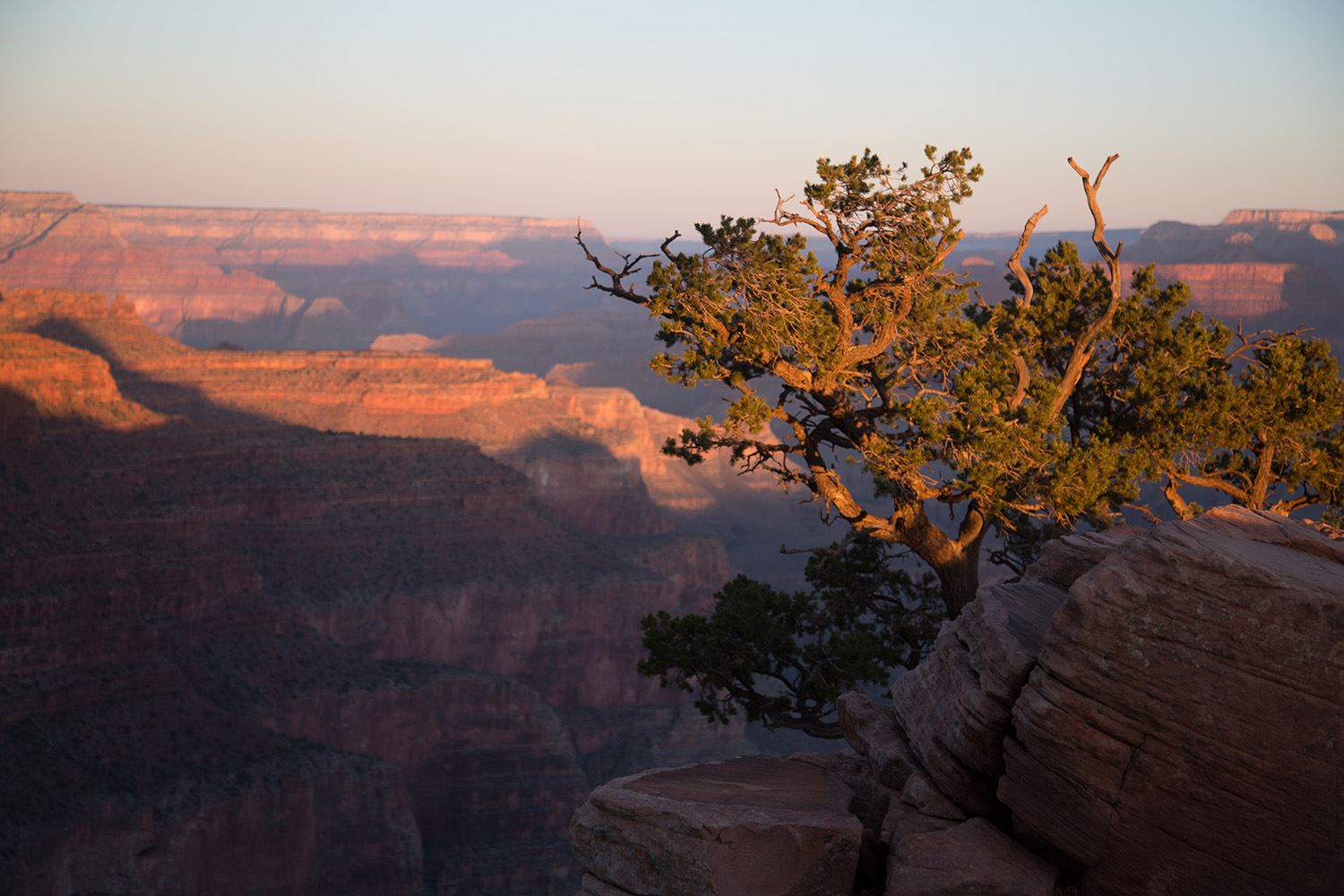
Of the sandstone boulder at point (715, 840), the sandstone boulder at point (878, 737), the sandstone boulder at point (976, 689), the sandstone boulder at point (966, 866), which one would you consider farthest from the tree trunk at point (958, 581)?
the sandstone boulder at point (966, 866)

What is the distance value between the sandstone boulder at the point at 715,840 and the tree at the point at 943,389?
22.7ft

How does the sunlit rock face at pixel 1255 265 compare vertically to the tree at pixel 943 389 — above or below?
below

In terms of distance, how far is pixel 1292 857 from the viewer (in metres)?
13.5

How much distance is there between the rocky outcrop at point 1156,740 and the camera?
1352 cm

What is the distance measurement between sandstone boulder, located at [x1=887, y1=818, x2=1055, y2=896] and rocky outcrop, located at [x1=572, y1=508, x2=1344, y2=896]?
2 cm

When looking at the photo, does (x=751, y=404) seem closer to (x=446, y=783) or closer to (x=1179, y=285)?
(x=1179, y=285)

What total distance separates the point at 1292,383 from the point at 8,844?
33.1 metres

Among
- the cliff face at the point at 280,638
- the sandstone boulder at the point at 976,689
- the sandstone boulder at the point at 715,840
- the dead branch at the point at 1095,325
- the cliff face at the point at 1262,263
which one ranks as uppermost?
the dead branch at the point at 1095,325

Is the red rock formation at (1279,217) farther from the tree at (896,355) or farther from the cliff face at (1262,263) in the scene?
the tree at (896,355)

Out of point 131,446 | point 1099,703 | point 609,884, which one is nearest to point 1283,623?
point 1099,703

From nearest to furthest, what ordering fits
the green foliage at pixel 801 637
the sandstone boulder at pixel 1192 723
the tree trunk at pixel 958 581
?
the sandstone boulder at pixel 1192 723, the tree trunk at pixel 958 581, the green foliage at pixel 801 637

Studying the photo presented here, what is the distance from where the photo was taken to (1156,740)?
14.0m

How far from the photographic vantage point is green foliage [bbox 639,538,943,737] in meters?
24.6

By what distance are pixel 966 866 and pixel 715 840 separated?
2.64 metres
